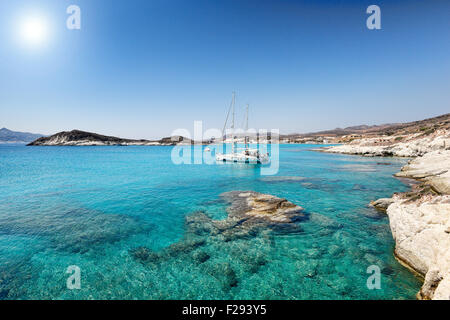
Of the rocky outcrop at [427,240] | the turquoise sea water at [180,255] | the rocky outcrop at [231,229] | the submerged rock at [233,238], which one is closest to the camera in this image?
the rocky outcrop at [427,240]

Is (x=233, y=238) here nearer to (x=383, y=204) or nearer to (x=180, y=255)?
(x=180, y=255)

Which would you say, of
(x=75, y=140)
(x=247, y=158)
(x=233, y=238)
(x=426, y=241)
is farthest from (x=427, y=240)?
(x=75, y=140)

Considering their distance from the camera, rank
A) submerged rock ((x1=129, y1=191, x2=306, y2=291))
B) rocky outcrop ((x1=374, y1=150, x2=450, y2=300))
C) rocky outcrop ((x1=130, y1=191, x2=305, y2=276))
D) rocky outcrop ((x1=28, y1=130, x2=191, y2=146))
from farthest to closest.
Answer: rocky outcrop ((x1=28, y1=130, x2=191, y2=146))
rocky outcrop ((x1=130, y1=191, x2=305, y2=276))
submerged rock ((x1=129, y1=191, x2=306, y2=291))
rocky outcrop ((x1=374, y1=150, x2=450, y2=300))

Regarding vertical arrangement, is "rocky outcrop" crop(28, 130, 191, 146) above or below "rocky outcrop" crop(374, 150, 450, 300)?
above

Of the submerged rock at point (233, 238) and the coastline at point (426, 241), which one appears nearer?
the coastline at point (426, 241)

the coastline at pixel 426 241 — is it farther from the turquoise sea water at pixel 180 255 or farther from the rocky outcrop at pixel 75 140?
the rocky outcrop at pixel 75 140

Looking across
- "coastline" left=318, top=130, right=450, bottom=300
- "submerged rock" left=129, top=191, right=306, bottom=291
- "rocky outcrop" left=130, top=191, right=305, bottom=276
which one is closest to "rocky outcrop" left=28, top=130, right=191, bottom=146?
"rocky outcrop" left=130, top=191, right=305, bottom=276

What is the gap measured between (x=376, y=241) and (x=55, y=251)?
60.9 ft

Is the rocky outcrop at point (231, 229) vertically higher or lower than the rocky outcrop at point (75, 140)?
lower

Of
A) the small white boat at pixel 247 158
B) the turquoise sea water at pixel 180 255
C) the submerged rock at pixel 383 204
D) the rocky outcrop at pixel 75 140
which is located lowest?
the turquoise sea water at pixel 180 255

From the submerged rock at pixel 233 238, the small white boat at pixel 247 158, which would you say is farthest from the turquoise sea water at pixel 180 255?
the small white boat at pixel 247 158


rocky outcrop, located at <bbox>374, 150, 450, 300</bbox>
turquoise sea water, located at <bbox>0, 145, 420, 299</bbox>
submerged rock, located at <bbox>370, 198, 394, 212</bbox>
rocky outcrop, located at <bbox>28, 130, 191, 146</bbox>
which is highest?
rocky outcrop, located at <bbox>28, 130, 191, 146</bbox>

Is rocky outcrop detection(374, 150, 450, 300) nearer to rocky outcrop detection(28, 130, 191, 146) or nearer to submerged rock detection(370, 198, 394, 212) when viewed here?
submerged rock detection(370, 198, 394, 212)

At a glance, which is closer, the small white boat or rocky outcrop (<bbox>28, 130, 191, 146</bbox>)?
the small white boat
